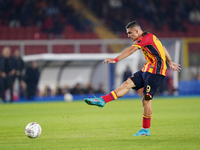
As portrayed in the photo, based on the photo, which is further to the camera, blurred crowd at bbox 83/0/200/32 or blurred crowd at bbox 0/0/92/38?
blurred crowd at bbox 83/0/200/32

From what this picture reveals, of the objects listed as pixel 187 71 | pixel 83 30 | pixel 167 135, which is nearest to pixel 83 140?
pixel 167 135

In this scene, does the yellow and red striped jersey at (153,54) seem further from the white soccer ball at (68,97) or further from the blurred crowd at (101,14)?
the blurred crowd at (101,14)

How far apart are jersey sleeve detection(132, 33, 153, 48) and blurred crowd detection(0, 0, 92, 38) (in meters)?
17.3

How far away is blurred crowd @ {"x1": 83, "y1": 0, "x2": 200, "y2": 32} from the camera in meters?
27.4

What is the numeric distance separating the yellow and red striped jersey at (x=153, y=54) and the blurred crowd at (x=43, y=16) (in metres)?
17.3

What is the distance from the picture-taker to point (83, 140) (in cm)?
571

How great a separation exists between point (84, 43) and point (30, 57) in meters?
2.77

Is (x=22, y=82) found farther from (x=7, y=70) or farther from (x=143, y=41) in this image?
(x=143, y=41)

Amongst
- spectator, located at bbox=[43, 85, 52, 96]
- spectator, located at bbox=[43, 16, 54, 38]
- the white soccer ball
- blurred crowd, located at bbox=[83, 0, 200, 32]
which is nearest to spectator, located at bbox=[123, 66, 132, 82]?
the white soccer ball

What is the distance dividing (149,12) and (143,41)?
22.9 m

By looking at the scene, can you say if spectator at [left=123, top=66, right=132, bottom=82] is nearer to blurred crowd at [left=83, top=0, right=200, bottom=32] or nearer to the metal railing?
the metal railing

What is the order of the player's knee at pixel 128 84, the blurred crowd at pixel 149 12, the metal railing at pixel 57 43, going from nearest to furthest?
the player's knee at pixel 128 84, the metal railing at pixel 57 43, the blurred crowd at pixel 149 12

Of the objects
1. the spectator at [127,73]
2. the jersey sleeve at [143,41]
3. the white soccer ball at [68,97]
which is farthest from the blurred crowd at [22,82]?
the jersey sleeve at [143,41]

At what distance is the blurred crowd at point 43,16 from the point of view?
2419cm
